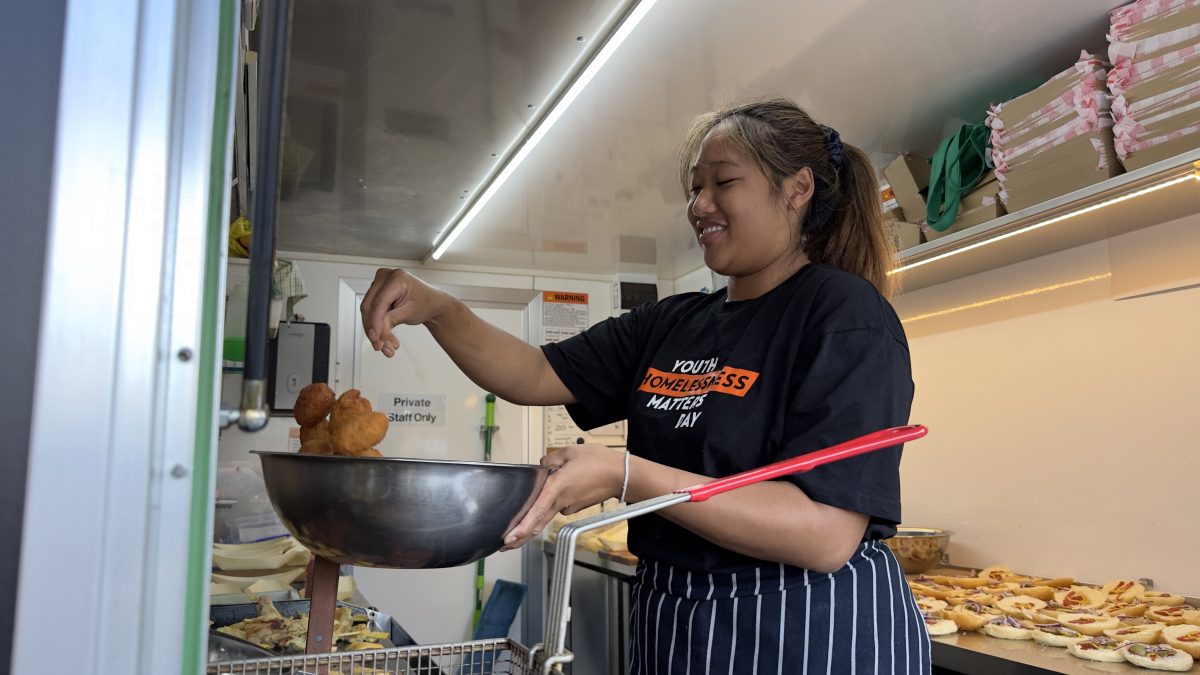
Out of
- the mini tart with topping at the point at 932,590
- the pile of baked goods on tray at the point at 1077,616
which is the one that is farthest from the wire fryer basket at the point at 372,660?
the mini tart with topping at the point at 932,590

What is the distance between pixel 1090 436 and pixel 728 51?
1.50 meters

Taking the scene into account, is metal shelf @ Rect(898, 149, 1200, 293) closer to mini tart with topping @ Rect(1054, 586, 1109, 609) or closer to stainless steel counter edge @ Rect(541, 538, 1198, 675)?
stainless steel counter edge @ Rect(541, 538, 1198, 675)

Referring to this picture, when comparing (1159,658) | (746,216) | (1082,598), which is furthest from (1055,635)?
(746,216)

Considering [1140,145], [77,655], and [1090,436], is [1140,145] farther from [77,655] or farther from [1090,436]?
[77,655]

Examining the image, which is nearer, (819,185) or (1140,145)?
(819,185)

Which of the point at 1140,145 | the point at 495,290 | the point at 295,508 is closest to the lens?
the point at 295,508

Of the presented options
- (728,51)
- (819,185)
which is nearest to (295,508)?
(819,185)

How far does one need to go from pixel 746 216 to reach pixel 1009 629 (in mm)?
1167

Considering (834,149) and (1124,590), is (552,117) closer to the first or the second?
(834,149)

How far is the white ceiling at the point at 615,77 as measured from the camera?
202 centimetres

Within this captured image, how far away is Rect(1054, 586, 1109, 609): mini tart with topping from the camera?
6.95 ft

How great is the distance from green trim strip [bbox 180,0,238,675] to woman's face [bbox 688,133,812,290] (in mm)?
994

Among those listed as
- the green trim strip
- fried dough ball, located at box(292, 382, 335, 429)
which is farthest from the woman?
the green trim strip

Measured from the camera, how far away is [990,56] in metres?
2.26
